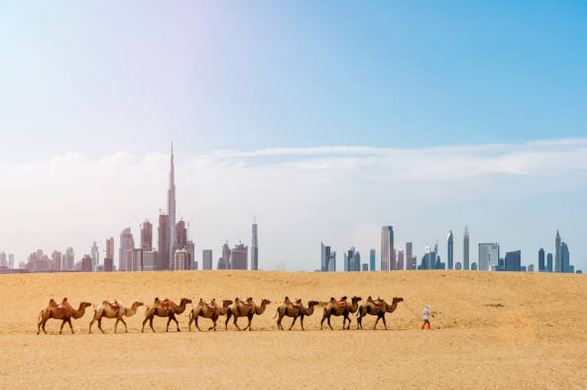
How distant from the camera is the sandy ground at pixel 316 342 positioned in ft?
57.2

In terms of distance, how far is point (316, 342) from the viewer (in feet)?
82.0

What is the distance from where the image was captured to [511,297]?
1674 inches

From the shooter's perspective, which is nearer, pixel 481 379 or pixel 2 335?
pixel 481 379

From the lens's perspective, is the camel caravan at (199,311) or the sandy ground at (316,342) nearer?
the sandy ground at (316,342)

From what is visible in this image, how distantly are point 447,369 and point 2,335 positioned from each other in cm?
→ 1716

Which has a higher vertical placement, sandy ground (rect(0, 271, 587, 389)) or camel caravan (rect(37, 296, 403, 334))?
camel caravan (rect(37, 296, 403, 334))

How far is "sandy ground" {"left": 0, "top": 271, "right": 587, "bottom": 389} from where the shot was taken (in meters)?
17.4

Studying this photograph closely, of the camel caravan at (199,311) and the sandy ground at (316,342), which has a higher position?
the camel caravan at (199,311)

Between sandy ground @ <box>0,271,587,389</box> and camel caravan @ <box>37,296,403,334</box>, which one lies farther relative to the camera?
camel caravan @ <box>37,296,403,334</box>

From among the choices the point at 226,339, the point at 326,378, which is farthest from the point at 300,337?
the point at 326,378

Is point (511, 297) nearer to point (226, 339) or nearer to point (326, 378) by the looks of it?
point (226, 339)

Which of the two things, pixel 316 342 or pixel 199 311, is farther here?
pixel 199 311

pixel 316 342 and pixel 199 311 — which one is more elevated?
pixel 199 311

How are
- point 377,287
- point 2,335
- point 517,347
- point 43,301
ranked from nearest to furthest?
1. point 517,347
2. point 2,335
3. point 43,301
4. point 377,287
